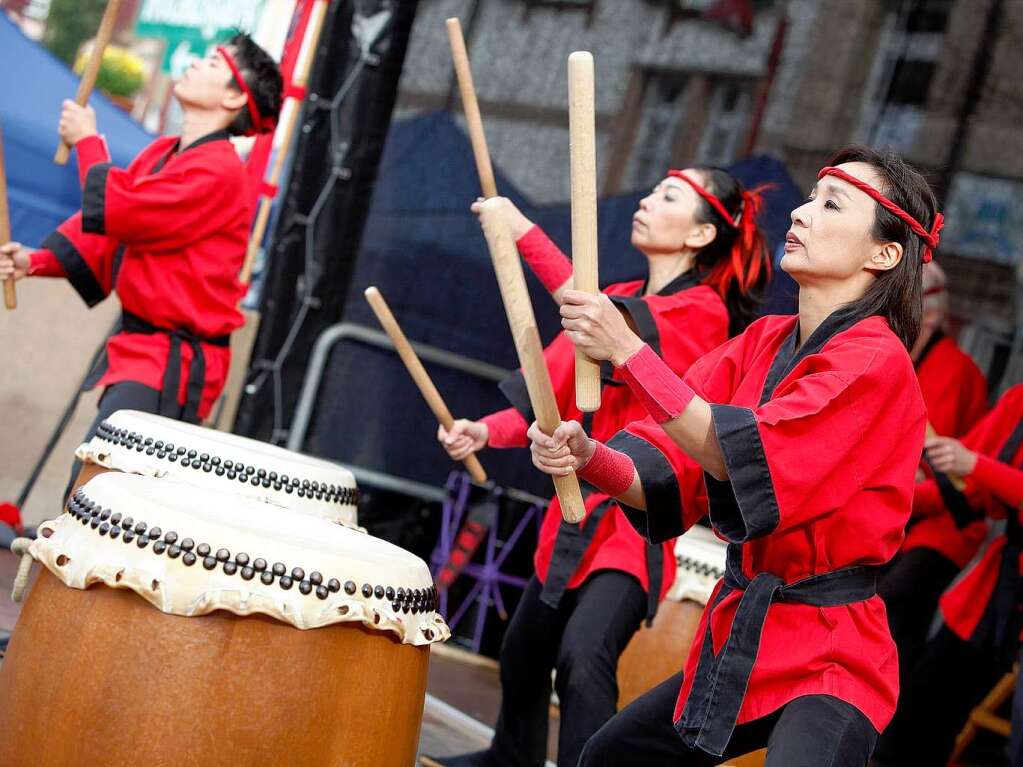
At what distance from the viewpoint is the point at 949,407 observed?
4000 millimetres

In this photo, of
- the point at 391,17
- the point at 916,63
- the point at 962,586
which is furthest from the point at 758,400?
the point at 391,17

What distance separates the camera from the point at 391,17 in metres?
4.33

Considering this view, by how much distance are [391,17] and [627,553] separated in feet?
7.92

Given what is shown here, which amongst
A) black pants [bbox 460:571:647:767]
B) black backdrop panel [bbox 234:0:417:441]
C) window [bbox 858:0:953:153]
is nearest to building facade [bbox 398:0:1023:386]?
window [bbox 858:0:953:153]

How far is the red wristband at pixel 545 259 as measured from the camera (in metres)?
2.73

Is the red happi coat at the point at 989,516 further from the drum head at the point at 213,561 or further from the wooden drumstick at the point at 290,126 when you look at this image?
the wooden drumstick at the point at 290,126

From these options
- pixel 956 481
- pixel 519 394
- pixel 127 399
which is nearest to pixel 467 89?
pixel 519 394

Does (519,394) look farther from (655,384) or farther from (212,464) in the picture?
(655,384)

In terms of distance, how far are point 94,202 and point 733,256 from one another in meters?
1.41

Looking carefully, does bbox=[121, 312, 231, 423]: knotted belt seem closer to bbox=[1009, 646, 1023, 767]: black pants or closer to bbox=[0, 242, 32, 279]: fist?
bbox=[0, 242, 32, 279]: fist

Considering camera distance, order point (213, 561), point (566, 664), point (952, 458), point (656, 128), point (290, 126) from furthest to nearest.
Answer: point (290, 126) < point (656, 128) < point (952, 458) < point (566, 664) < point (213, 561)

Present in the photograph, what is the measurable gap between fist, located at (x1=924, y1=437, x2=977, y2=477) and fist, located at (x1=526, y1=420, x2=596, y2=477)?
1.88 m

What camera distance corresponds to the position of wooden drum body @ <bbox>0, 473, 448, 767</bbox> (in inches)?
64.9

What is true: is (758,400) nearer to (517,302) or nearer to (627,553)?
(517,302)
